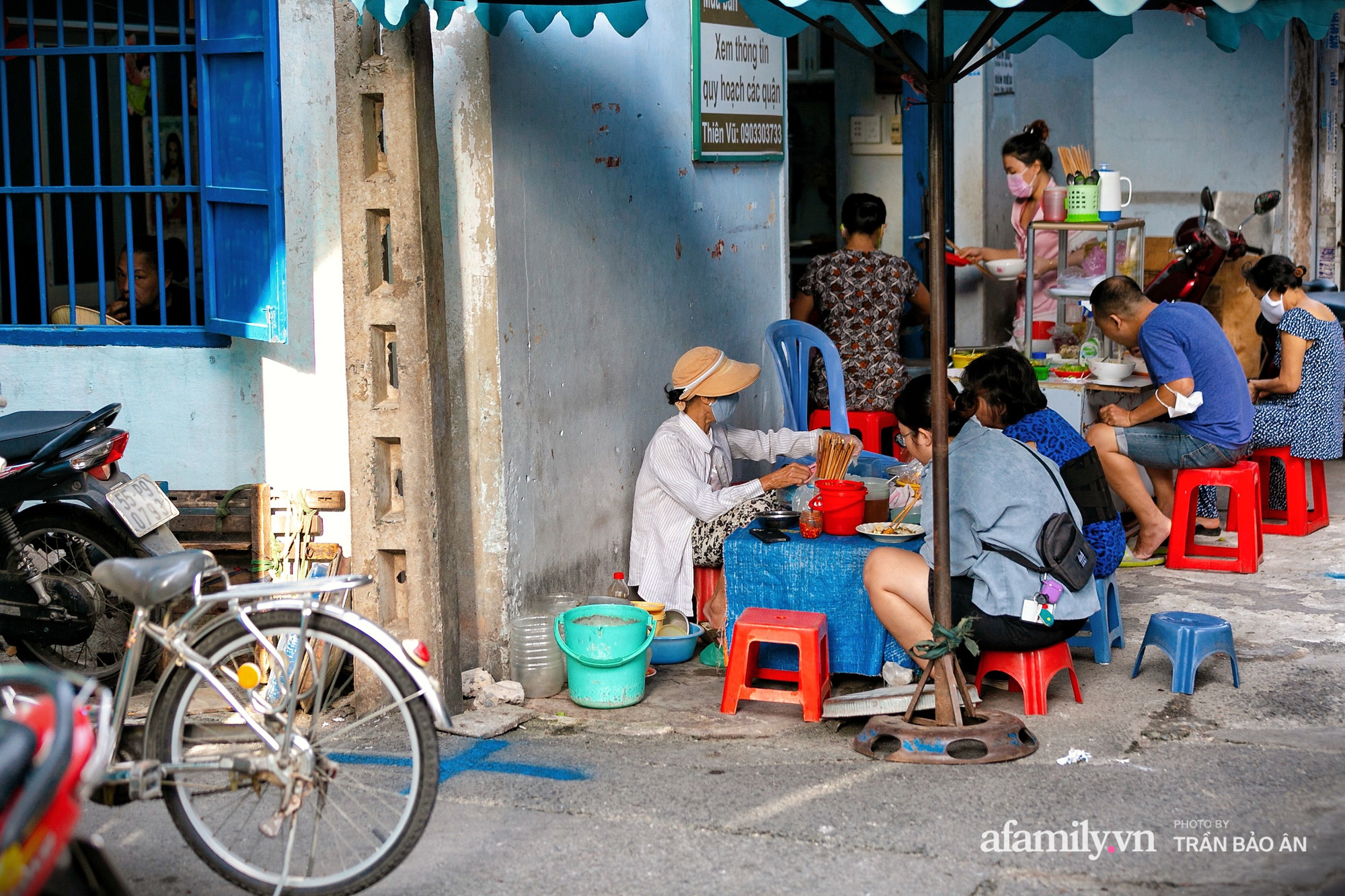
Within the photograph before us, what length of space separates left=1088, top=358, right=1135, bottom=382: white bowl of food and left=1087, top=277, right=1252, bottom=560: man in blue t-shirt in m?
0.35

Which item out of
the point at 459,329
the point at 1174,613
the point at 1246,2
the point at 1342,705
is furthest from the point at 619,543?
the point at 1246,2

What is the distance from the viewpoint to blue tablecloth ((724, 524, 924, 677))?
5.22 metres

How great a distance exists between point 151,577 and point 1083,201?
5.93m

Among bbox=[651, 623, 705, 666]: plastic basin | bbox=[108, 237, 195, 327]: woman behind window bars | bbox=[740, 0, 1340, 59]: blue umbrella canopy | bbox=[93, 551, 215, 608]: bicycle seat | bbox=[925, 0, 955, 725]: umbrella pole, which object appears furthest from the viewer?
bbox=[108, 237, 195, 327]: woman behind window bars

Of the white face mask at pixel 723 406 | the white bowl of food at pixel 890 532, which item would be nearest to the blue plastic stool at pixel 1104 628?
the white bowl of food at pixel 890 532

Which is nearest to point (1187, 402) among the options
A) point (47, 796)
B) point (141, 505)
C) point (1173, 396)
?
point (1173, 396)

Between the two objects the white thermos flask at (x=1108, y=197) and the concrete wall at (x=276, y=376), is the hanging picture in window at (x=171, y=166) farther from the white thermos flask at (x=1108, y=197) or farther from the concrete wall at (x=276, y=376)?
the white thermos flask at (x=1108, y=197)

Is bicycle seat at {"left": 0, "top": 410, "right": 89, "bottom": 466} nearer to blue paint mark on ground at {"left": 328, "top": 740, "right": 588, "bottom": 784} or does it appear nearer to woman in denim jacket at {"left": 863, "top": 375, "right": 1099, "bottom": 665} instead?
blue paint mark on ground at {"left": 328, "top": 740, "right": 588, "bottom": 784}

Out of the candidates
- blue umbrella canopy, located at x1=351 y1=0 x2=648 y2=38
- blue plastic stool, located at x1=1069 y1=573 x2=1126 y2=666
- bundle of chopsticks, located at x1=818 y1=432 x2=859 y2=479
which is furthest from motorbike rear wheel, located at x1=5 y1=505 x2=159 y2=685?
blue plastic stool, located at x1=1069 y1=573 x2=1126 y2=666

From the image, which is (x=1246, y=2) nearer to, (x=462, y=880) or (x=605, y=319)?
(x=605, y=319)

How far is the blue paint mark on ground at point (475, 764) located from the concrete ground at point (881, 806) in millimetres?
39

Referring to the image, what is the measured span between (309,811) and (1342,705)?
370 cm

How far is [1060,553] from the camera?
15.6 feet

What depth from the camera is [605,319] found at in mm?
6047
